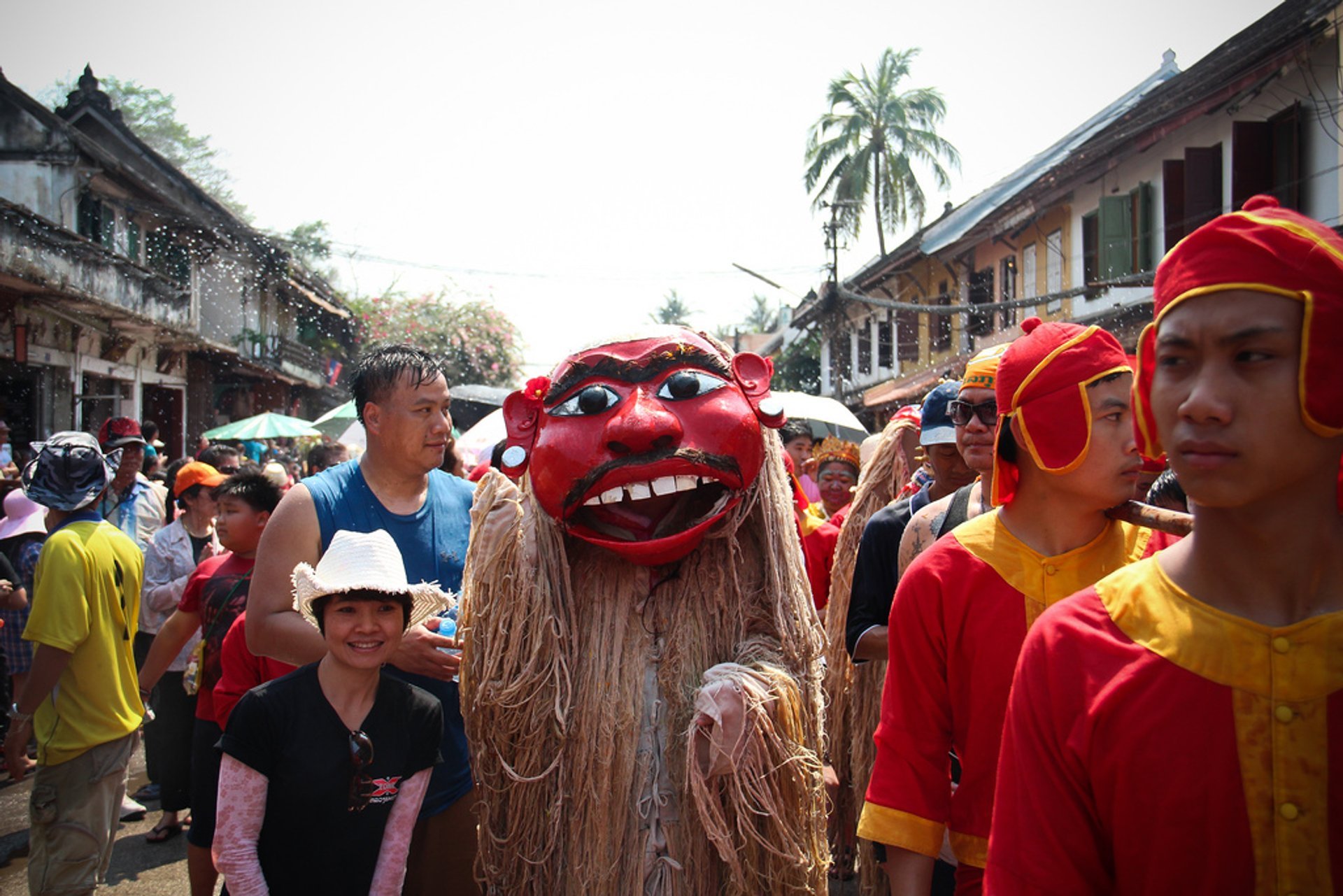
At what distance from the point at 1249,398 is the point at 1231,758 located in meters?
0.42

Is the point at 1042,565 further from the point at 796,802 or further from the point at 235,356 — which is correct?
the point at 235,356

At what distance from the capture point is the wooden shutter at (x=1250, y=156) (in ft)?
31.1

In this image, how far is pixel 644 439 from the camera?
2307 millimetres

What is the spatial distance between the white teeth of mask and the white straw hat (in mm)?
647

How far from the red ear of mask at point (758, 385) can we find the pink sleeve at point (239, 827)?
149cm

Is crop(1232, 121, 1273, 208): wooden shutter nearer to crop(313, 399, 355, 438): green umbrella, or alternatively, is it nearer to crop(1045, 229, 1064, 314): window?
crop(1045, 229, 1064, 314): window

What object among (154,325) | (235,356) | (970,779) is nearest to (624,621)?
(970,779)

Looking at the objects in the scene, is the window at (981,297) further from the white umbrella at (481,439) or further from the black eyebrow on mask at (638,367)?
the black eyebrow on mask at (638,367)

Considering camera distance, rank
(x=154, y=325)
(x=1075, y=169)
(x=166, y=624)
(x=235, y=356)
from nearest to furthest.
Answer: (x=166, y=624) < (x=1075, y=169) < (x=154, y=325) < (x=235, y=356)

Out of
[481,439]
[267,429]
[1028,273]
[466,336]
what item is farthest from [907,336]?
[481,439]

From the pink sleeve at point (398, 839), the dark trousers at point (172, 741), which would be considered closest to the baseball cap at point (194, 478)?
the dark trousers at point (172, 741)

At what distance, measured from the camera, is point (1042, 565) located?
1.84 metres

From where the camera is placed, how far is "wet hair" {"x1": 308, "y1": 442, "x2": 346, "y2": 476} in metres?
7.29

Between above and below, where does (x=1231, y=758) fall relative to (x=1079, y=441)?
below
